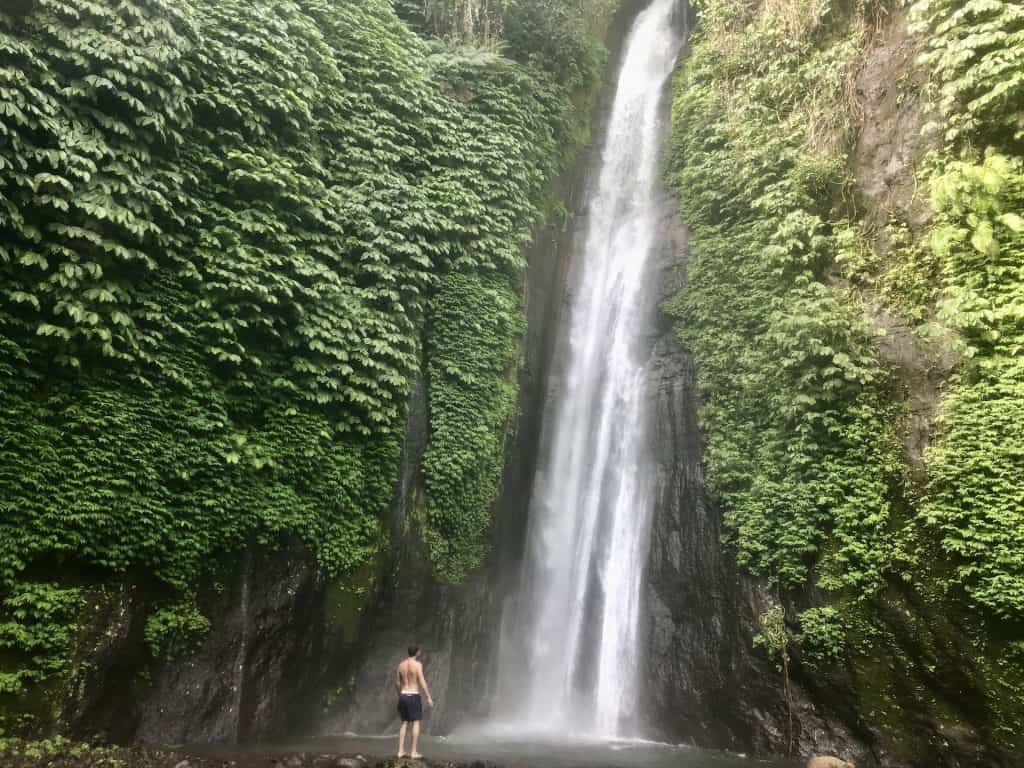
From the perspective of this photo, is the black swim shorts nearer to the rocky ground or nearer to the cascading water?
the rocky ground

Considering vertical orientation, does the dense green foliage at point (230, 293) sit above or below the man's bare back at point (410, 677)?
above

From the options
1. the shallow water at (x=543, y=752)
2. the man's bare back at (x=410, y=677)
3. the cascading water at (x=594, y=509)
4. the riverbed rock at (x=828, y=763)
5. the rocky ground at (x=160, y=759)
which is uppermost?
the cascading water at (x=594, y=509)

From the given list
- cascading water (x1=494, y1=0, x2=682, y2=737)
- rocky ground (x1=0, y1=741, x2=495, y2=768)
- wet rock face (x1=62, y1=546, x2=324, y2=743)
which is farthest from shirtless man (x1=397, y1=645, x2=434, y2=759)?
cascading water (x1=494, y1=0, x2=682, y2=737)

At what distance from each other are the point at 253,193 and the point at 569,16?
10.9m

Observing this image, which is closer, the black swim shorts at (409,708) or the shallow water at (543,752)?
the black swim shorts at (409,708)

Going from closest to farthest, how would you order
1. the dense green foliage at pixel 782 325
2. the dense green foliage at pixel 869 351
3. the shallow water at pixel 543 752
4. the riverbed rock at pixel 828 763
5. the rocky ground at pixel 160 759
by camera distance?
1. the rocky ground at pixel 160 759
2. the riverbed rock at pixel 828 763
3. the dense green foliage at pixel 869 351
4. the shallow water at pixel 543 752
5. the dense green foliage at pixel 782 325

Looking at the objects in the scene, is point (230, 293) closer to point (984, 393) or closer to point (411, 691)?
point (411, 691)

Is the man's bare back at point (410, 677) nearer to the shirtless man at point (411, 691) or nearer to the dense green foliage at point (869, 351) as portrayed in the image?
the shirtless man at point (411, 691)

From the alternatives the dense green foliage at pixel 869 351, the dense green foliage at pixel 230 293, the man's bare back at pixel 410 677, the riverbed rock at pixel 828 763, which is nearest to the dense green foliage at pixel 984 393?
the dense green foliage at pixel 869 351

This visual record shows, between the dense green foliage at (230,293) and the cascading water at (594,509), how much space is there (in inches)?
73.9

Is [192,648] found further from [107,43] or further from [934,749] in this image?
[934,749]

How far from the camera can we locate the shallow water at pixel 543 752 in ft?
27.6

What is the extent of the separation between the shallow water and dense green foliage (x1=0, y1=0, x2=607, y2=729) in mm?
2487

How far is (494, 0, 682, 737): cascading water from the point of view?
11906mm
